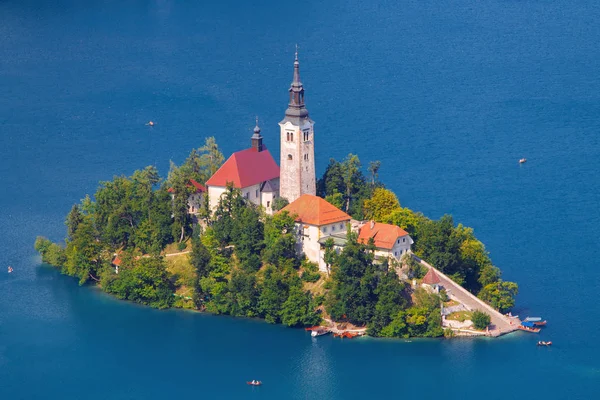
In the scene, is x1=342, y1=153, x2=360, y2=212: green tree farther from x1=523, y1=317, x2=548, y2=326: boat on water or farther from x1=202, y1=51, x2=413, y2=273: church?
x1=523, y1=317, x2=548, y2=326: boat on water

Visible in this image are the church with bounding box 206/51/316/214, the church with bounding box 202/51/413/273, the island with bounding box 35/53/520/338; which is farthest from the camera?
the church with bounding box 206/51/316/214

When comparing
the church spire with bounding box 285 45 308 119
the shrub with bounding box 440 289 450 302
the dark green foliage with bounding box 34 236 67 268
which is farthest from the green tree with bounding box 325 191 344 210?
the dark green foliage with bounding box 34 236 67 268

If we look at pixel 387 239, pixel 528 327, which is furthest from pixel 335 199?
pixel 528 327

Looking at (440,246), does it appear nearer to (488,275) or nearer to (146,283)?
(488,275)

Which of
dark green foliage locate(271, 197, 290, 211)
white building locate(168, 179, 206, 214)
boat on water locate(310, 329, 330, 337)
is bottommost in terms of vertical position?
boat on water locate(310, 329, 330, 337)

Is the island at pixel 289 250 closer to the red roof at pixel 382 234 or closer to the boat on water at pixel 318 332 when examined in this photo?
the red roof at pixel 382 234

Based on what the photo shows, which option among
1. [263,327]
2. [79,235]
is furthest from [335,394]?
[79,235]

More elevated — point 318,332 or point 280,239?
point 280,239
